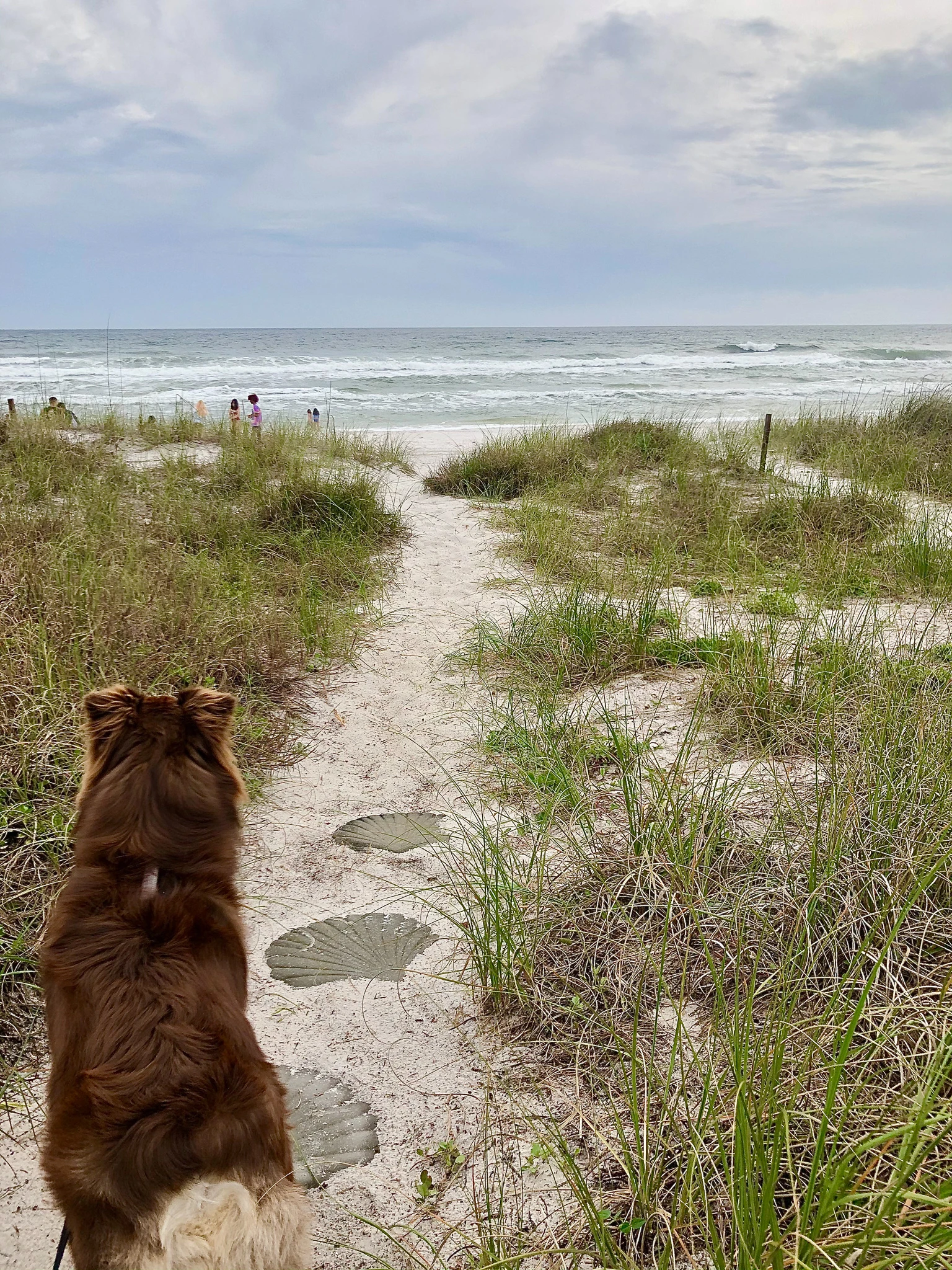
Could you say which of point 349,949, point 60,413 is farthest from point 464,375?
point 349,949

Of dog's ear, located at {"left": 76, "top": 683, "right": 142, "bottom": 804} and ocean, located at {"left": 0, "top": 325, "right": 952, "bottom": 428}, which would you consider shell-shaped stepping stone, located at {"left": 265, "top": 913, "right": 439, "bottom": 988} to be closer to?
dog's ear, located at {"left": 76, "top": 683, "right": 142, "bottom": 804}

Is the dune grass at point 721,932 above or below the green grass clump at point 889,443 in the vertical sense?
below

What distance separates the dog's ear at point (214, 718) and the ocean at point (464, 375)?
1125 centimetres

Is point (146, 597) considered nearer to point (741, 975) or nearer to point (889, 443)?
point (741, 975)

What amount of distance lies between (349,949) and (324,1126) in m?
0.77

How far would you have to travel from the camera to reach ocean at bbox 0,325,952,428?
78.8 ft

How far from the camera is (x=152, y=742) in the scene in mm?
1922

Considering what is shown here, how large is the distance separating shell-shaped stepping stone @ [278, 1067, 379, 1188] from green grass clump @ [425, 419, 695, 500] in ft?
24.2

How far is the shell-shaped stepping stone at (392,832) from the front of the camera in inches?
144

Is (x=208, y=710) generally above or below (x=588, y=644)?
above

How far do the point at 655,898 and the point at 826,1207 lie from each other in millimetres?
1344

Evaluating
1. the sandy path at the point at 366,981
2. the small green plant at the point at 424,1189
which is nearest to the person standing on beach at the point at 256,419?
the sandy path at the point at 366,981

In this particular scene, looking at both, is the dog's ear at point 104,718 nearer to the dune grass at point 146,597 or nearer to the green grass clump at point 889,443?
the dune grass at point 146,597

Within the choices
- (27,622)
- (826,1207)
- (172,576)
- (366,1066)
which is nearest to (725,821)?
(366,1066)
